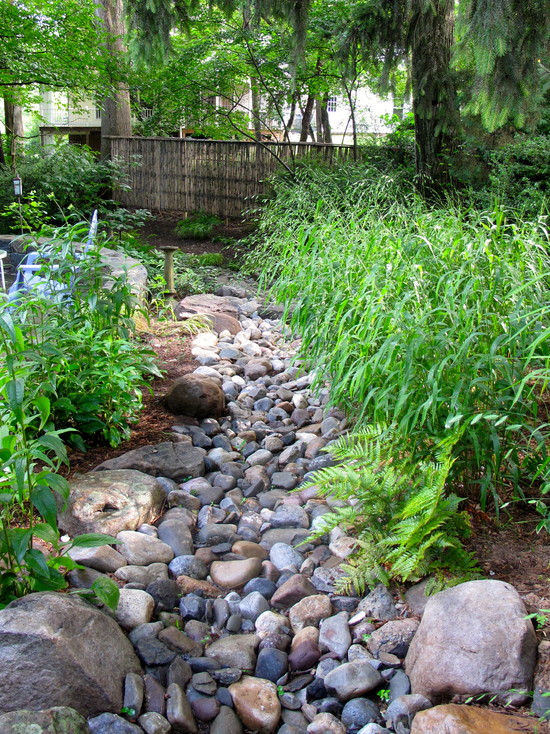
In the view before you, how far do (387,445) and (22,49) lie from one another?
852 cm

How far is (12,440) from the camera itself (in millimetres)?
2092

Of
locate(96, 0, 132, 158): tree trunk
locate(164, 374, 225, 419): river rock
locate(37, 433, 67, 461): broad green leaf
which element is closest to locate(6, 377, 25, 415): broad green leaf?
locate(37, 433, 67, 461): broad green leaf

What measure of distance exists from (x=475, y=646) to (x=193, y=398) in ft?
8.14

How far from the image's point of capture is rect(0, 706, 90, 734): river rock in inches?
60.3

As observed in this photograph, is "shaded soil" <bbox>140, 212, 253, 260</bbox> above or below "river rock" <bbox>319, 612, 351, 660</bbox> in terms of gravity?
above

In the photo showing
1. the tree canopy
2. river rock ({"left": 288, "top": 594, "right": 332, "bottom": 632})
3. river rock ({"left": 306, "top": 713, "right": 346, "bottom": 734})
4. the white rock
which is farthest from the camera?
the tree canopy

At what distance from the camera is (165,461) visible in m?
3.34

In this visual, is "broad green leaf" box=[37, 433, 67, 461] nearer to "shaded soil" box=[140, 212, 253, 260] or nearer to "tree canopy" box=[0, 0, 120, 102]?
"shaded soil" box=[140, 212, 253, 260]

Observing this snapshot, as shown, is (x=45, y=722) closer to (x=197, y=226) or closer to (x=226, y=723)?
(x=226, y=723)

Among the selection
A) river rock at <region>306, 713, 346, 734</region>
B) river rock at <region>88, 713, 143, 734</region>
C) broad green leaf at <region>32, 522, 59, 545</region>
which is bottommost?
river rock at <region>306, 713, 346, 734</region>

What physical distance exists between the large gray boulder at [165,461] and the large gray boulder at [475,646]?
1634 mm

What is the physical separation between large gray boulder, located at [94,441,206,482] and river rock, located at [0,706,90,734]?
5.06 feet

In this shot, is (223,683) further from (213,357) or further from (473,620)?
(213,357)

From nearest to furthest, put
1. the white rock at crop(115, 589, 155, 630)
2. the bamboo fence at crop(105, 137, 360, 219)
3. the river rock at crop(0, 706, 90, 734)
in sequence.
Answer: the river rock at crop(0, 706, 90, 734)
the white rock at crop(115, 589, 155, 630)
the bamboo fence at crop(105, 137, 360, 219)
